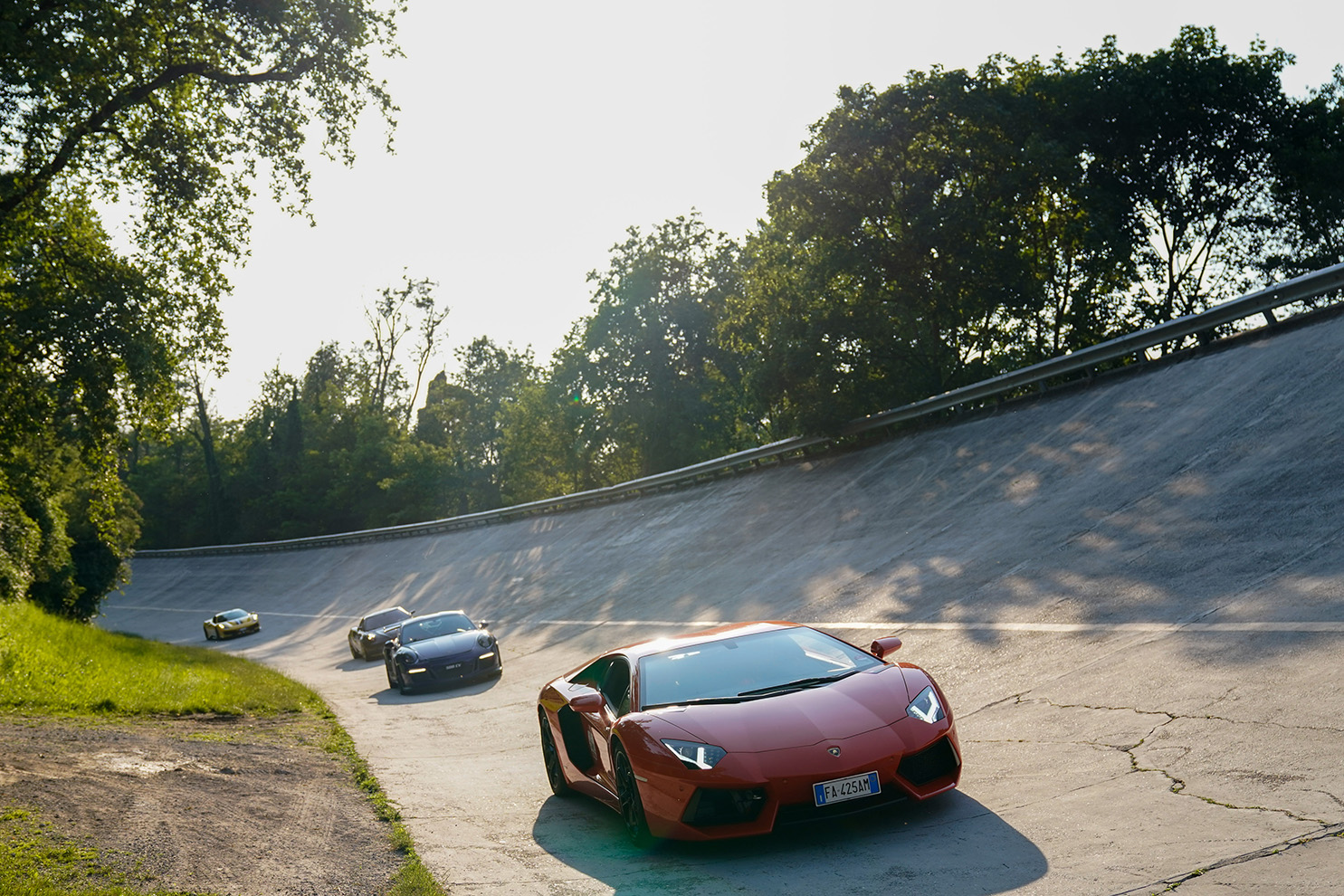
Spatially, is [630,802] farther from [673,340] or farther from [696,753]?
[673,340]

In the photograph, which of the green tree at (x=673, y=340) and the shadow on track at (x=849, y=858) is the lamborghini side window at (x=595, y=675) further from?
the green tree at (x=673, y=340)

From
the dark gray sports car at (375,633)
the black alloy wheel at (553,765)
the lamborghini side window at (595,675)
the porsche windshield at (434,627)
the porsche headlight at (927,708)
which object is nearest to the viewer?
the porsche headlight at (927,708)

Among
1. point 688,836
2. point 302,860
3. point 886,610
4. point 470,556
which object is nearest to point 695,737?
point 688,836

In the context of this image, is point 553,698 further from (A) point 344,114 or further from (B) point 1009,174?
(B) point 1009,174

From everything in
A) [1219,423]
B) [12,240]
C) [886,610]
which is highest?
[12,240]

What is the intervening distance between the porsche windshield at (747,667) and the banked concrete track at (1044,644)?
0.89 m

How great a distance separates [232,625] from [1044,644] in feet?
134

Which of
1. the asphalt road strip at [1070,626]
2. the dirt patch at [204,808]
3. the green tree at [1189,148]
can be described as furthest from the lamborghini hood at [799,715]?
the green tree at [1189,148]

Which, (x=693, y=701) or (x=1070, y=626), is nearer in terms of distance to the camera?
(x=693, y=701)

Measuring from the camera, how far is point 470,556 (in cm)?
4675

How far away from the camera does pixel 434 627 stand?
70.4ft

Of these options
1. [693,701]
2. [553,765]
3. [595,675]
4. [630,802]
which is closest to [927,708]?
[693,701]

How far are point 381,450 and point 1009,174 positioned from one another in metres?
69.8

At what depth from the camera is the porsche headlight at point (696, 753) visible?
6.30m
